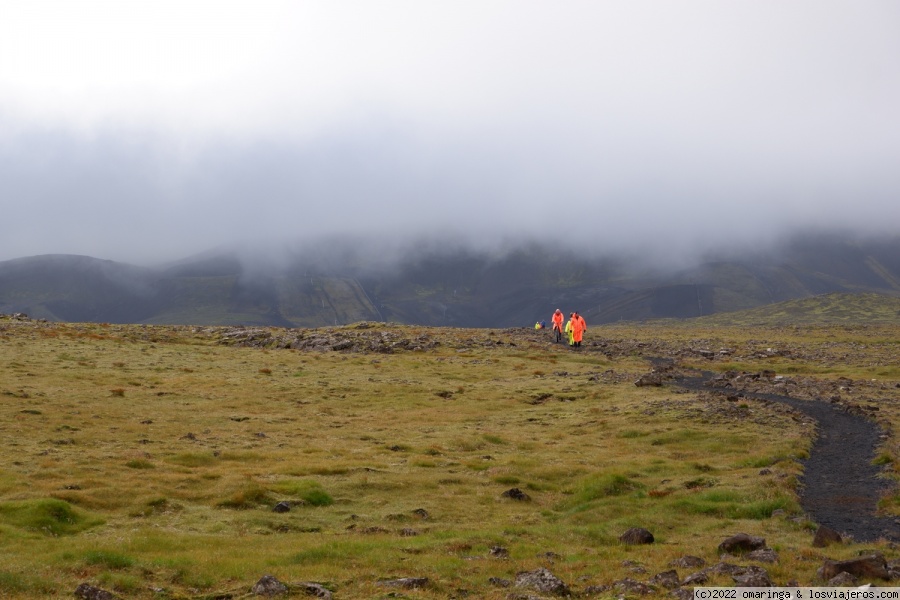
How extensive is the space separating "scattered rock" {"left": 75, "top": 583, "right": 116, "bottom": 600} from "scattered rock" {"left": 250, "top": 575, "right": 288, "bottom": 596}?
2766 millimetres

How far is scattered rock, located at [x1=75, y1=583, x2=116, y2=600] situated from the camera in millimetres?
15359

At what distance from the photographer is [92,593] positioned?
50.8 ft

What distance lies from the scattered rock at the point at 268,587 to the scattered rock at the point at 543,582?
502cm

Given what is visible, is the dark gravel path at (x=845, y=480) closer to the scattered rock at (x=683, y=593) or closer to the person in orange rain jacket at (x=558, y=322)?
the scattered rock at (x=683, y=593)

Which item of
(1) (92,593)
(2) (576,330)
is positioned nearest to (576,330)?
(2) (576,330)

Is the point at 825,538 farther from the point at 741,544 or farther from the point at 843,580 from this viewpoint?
the point at 843,580

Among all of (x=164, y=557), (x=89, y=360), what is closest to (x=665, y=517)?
(x=164, y=557)

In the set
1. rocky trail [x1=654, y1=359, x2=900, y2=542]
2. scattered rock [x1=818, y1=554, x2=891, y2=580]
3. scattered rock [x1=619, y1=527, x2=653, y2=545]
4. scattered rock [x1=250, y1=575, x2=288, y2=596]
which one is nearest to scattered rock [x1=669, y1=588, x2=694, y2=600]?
scattered rock [x1=818, y1=554, x2=891, y2=580]

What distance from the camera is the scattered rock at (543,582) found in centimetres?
1614

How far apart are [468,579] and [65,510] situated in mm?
12136

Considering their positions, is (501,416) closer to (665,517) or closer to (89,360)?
(665,517)

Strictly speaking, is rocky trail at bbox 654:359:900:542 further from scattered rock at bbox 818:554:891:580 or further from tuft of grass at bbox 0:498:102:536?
tuft of grass at bbox 0:498:102:536

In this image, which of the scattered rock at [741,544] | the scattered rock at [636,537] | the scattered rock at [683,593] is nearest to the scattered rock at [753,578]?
the scattered rock at [683,593]

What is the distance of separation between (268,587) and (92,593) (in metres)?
3.44
